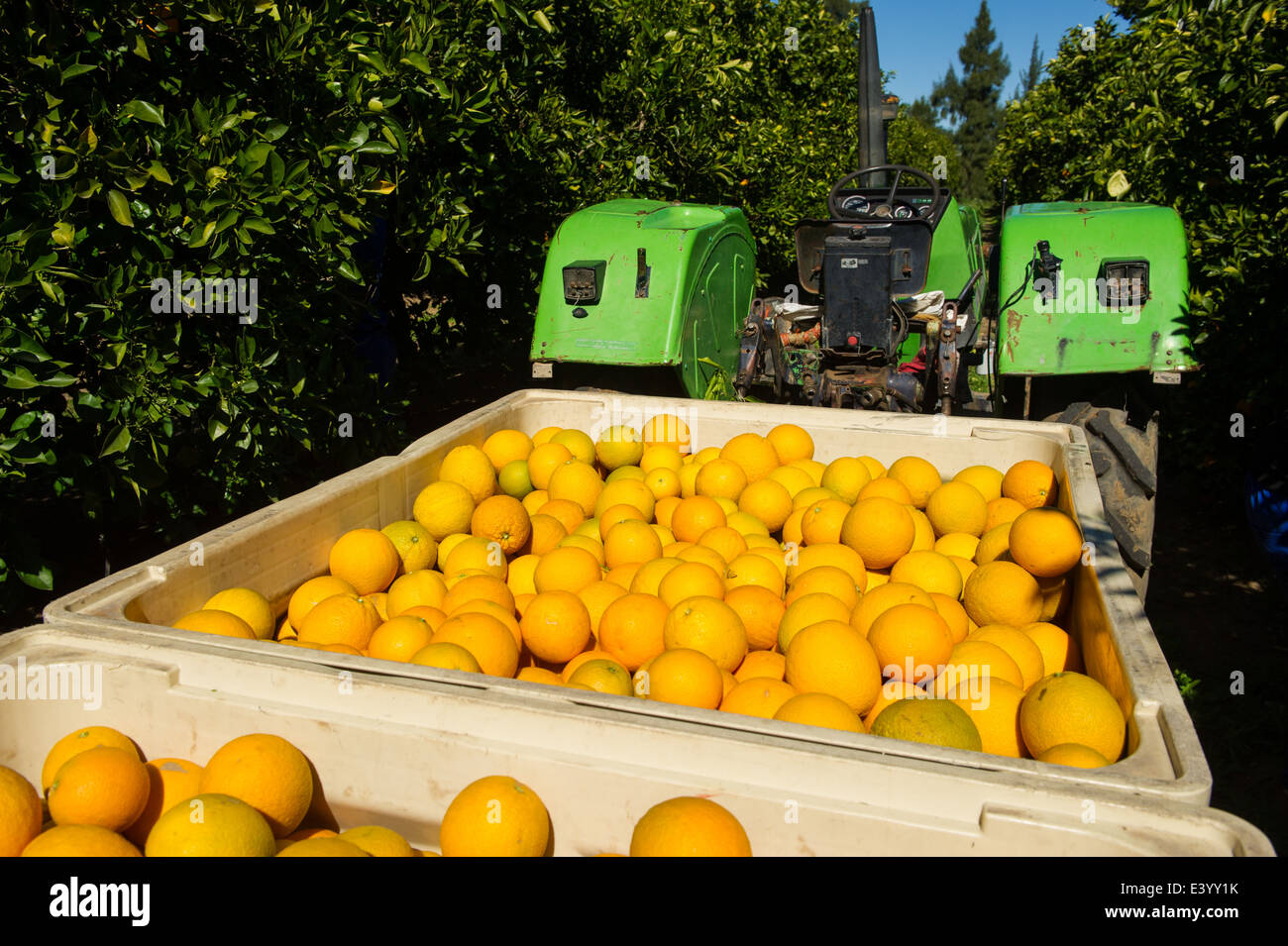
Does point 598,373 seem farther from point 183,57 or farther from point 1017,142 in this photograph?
point 1017,142

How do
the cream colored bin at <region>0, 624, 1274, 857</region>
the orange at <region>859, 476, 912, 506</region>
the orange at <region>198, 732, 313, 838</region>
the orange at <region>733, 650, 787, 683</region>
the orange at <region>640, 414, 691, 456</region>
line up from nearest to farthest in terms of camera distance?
the cream colored bin at <region>0, 624, 1274, 857</region>
the orange at <region>198, 732, 313, 838</region>
the orange at <region>733, 650, 787, 683</region>
the orange at <region>859, 476, 912, 506</region>
the orange at <region>640, 414, 691, 456</region>

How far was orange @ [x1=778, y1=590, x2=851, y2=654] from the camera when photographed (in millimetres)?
2035

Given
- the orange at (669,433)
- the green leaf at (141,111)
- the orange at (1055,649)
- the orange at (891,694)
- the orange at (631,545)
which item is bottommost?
the orange at (891,694)

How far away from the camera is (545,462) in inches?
118

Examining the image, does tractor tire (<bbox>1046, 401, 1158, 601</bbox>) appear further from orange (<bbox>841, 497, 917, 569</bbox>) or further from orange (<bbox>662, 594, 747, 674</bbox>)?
orange (<bbox>662, 594, 747, 674</bbox>)

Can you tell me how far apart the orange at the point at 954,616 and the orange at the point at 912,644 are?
4.8 inches

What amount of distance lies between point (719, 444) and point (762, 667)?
4.88 ft

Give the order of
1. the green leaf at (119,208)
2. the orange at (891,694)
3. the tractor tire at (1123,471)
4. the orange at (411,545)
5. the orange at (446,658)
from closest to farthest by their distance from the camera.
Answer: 1. the orange at (446,658)
2. the orange at (891,694)
3. the orange at (411,545)
4. the green leaf at (119,208)
5. the tractor tire at (1123,471)

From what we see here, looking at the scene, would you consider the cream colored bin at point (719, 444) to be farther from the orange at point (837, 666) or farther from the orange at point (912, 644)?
the orange at point (837, 666)

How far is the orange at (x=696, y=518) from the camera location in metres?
2.63

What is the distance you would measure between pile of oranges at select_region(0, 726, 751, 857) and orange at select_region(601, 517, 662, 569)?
1030 millimetres

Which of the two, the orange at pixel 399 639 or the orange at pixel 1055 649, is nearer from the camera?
the orange at pixel 399 639

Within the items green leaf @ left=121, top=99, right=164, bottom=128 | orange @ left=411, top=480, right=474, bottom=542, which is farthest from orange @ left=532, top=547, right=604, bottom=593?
green leaf @ left=121, top=99, right=164, bottom=128

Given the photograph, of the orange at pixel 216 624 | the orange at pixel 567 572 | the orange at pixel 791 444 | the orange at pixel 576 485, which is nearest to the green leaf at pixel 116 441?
the orange at pixel 216 624
